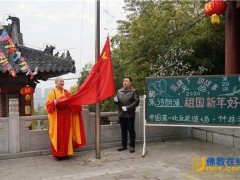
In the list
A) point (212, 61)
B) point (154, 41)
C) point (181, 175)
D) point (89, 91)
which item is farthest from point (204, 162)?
point (154, 41)

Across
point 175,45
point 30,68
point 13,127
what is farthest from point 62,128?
point 175,45

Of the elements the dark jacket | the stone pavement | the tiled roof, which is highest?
the tiled roof

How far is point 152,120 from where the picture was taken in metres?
5.47

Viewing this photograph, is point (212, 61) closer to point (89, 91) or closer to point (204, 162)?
point (204, 162)

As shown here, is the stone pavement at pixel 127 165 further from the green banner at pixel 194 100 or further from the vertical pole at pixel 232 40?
the vertical pole at pixel 232 40

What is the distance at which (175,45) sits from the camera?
8.55m

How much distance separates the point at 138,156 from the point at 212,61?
417cm

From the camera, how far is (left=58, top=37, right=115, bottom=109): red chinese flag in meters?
5.12

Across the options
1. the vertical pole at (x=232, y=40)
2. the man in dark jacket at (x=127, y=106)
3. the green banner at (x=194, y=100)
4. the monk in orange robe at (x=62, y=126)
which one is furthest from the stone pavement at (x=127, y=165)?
the vertical pole at (x=232, y=40)

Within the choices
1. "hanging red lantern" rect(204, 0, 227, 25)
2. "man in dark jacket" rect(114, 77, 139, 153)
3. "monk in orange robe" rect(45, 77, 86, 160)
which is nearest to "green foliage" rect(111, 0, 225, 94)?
"hanging red lantern" rect(204, 0, 227, 25)

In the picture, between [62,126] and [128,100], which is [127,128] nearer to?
[128,100]

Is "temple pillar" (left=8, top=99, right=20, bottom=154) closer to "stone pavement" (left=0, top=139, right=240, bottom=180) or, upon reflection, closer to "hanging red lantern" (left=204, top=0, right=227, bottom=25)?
"stone pavement" (left=0, top=139, right=240, bottom=180)

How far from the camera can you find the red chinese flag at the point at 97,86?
A: 5121mm

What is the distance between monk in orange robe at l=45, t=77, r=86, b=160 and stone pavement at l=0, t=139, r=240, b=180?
0.25 m
